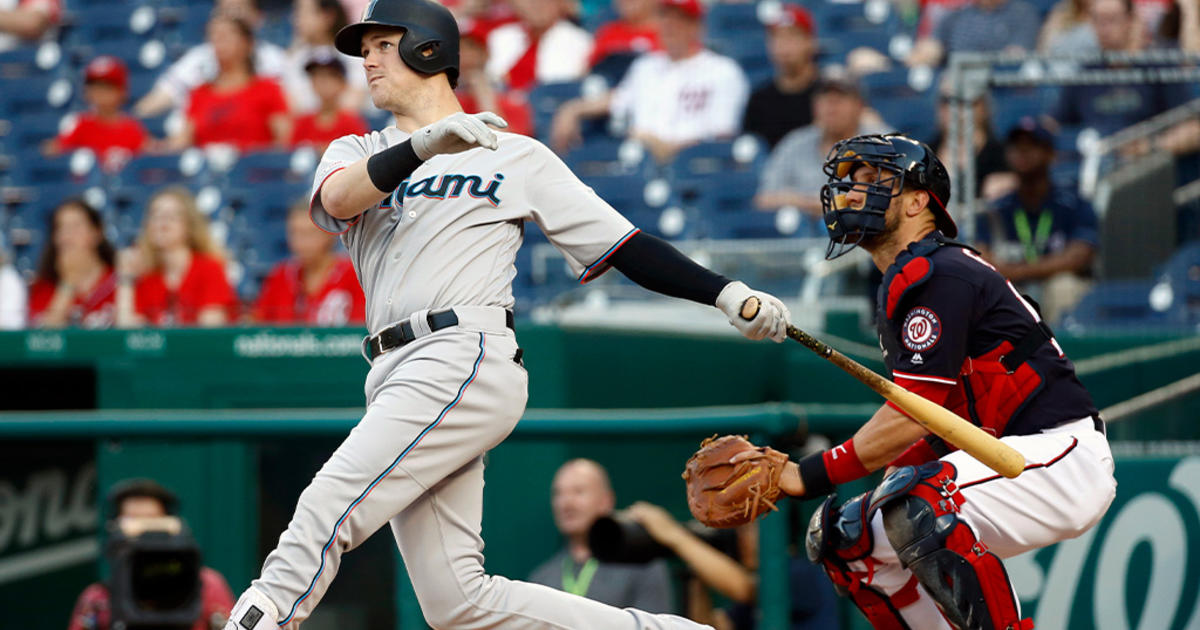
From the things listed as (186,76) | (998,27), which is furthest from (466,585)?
(186,76)

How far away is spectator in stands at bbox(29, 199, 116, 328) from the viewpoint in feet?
23.0

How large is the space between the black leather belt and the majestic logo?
870 millimetres

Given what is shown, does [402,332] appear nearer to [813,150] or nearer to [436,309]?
[436,309]

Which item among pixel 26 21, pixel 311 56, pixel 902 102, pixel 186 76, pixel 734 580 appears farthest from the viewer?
pixel 26 21

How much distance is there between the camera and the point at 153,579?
408 centimetres

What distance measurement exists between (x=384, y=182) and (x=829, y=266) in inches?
156

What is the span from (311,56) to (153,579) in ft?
18.2

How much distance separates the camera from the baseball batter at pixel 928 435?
3.12 meters

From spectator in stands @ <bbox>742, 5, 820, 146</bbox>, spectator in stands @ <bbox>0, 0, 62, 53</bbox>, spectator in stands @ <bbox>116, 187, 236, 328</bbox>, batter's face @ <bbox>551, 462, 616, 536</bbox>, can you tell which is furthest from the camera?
spectator in stands @ <bbox>0, 0, 62, 53</bbox>

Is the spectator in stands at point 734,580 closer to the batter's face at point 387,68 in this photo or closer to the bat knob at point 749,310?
the bat knob at point 749,310

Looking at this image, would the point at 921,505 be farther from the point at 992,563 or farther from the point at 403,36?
the point at 403,36

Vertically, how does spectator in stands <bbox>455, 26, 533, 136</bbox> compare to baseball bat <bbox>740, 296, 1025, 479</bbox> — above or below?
above

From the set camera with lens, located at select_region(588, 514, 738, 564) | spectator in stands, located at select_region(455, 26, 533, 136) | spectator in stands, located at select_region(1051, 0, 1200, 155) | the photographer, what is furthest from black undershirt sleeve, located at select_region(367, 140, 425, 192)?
spectator in stands, located at select_region(455, 26, 533, 136)

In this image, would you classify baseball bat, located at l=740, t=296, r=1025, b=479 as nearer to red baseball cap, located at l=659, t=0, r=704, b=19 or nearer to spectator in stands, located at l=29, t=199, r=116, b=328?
spectator in stands, located at l=29, t=199, r=116, b=328
